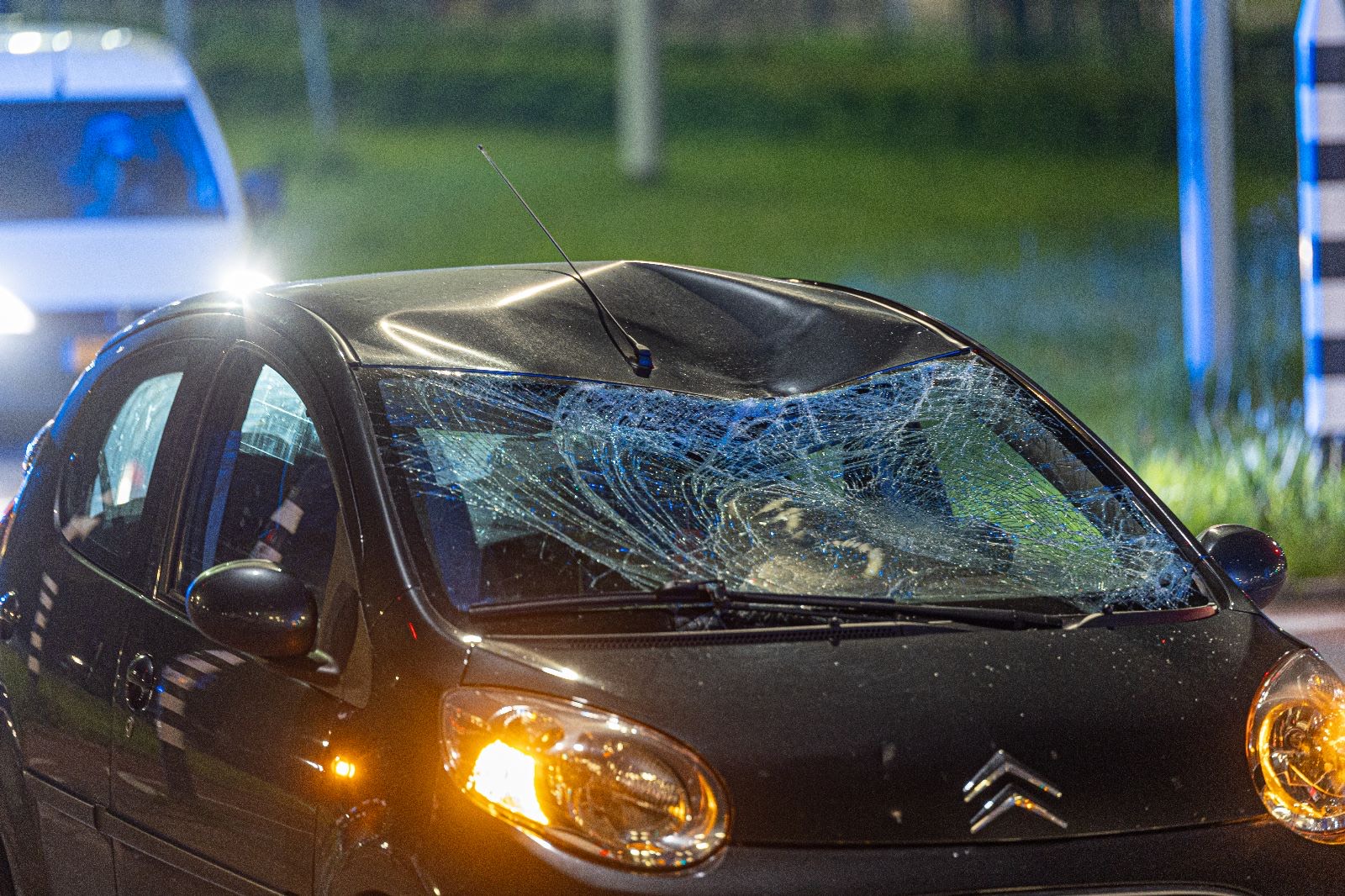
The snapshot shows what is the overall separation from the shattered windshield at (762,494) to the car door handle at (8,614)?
105 centimetres

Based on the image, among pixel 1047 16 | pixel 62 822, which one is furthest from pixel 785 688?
pixel 1047 16

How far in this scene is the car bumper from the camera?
103 inches

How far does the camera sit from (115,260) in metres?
10.6

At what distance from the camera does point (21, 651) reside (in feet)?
12.5

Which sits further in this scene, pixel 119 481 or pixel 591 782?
pixel 119 481

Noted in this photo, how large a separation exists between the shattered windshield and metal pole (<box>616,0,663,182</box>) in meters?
25.0

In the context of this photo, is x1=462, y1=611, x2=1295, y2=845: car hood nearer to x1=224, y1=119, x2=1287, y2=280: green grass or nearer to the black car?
the black car

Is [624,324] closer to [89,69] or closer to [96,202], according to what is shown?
[96,202]

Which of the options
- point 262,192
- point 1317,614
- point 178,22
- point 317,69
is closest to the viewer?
point 1317,614

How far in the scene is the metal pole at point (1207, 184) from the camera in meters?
9.99

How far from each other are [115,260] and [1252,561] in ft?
26.7

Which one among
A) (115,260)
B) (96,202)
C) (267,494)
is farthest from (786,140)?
(267,494)

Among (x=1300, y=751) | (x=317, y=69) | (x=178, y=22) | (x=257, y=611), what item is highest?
(x=257, y=611)

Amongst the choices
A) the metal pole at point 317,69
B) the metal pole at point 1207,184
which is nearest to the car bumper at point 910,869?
the metal pole at point 1207,184
